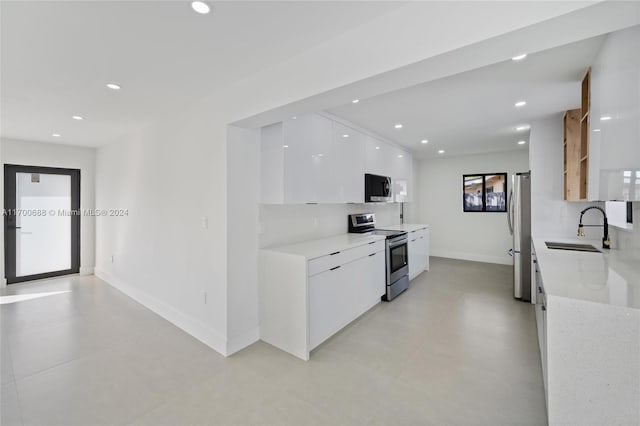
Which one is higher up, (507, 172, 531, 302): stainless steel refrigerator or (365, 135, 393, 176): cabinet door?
(365, 135, 393, 176): cabinet door

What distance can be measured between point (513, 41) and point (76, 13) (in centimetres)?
231

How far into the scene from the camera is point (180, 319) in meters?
3.24

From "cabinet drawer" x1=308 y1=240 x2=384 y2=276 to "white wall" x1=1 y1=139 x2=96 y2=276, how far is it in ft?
16.8

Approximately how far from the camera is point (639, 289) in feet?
5.11

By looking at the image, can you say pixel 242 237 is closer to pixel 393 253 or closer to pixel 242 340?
pixel 242 340

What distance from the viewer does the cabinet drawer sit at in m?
2.66

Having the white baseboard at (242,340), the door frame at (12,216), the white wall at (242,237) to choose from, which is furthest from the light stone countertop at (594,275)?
the door frame at (12,216)

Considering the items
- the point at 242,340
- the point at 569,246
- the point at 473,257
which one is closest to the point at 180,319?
the point at 242,340

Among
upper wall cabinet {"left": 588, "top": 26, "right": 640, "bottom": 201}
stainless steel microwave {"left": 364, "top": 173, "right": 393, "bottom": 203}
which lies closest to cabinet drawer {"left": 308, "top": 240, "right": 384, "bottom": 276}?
stainless steel microwave {"left": 364, "top": 173, "right": 393, "bottom": 203}

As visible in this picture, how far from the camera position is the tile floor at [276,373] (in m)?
1.90

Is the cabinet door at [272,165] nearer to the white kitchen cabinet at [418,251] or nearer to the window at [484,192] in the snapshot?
the white kitchen cabinet at [418,251]

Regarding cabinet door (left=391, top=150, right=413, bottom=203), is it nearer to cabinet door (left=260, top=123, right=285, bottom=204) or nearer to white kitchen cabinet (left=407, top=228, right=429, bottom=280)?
white kitchen cabinet (left=407, top=228, right=429, bottom=280)

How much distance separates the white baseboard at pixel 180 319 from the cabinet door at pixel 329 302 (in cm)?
87

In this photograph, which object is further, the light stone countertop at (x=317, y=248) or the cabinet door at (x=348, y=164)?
the cabinet door at (x=348, y=164)
